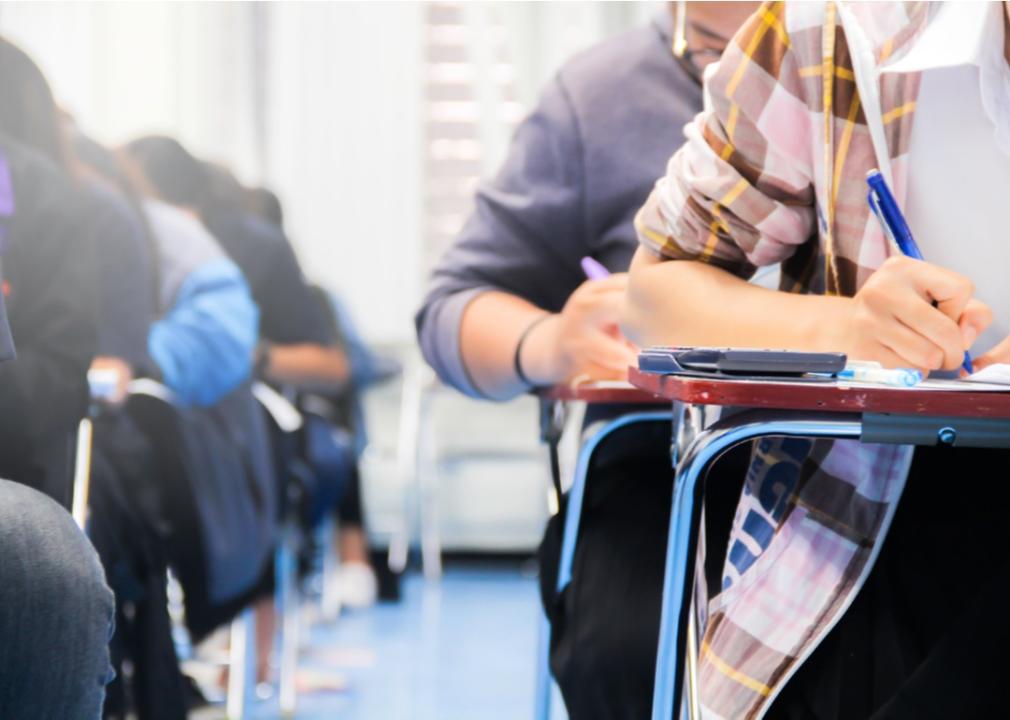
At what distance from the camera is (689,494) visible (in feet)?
2.65

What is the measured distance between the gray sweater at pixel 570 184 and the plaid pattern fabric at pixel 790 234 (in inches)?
17.4

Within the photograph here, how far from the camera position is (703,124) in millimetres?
980

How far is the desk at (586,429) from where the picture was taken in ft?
3.51

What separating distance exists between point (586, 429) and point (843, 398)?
2.26ft

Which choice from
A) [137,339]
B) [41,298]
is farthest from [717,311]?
[137,339]

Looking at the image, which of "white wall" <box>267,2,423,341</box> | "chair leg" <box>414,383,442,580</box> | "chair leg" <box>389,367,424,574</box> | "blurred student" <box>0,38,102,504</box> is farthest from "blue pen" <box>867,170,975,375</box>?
"white wall" <box>267,2,423,341</box>

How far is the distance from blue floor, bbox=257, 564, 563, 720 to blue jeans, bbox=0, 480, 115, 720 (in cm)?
174

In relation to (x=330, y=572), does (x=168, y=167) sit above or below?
above

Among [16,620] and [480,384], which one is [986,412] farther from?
[480,384]

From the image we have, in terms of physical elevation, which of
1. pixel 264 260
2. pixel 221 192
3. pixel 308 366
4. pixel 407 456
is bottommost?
pixel 407 456

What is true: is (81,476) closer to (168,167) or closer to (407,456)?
(168,167)

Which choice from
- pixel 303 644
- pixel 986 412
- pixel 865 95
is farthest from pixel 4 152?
pixel 303 644

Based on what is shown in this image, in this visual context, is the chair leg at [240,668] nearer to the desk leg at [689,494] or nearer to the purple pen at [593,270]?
the purple pen at [593,270]

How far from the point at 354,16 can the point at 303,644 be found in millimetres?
2668
